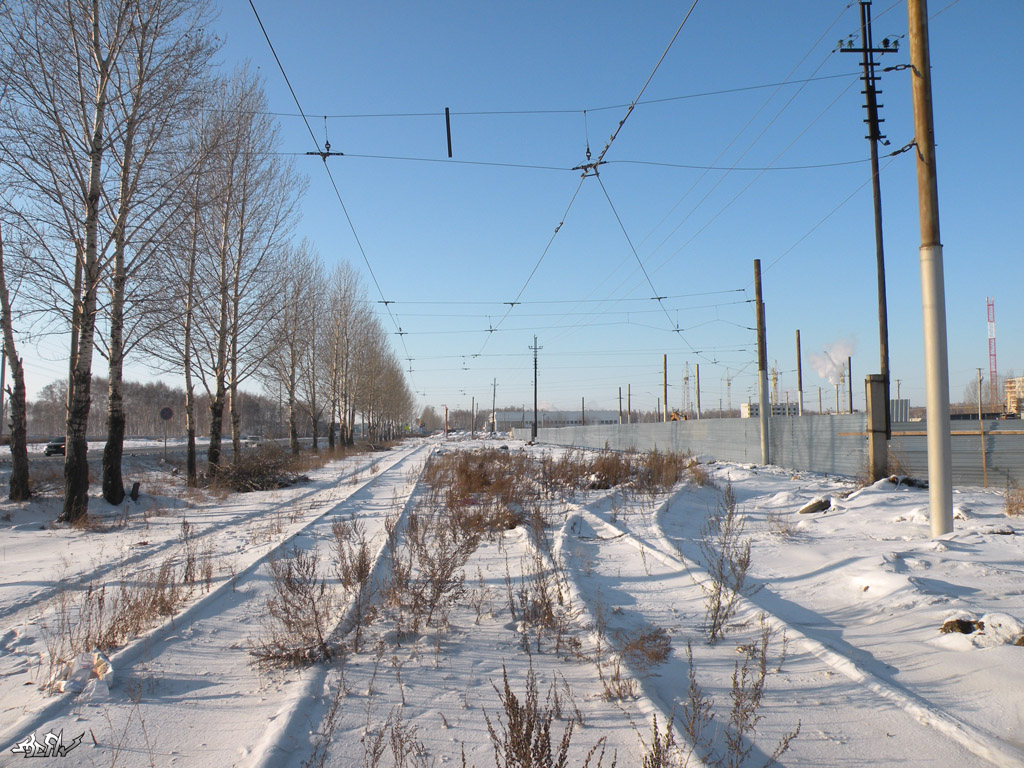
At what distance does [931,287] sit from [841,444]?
1331 cm

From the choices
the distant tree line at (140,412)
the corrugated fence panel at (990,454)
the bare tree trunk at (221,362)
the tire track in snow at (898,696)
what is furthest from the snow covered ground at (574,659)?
the distant tree line at (140,412)

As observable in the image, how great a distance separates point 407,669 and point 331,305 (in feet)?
138

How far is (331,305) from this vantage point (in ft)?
144

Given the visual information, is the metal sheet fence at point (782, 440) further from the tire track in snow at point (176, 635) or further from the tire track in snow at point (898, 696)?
the tire track in snow at point (176, 635)

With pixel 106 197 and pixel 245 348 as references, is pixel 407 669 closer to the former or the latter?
pixel 106 197

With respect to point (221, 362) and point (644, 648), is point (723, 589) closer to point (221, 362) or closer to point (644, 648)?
point (644, 648)

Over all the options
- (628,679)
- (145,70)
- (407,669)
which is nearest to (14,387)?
(145,70)

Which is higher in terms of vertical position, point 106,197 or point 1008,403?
point 106,197

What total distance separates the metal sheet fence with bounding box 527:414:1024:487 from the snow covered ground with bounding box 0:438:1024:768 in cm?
774

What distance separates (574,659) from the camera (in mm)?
4535

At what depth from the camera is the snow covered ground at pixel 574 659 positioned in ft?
10.6

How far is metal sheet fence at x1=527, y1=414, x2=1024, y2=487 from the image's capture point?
50.3 feet

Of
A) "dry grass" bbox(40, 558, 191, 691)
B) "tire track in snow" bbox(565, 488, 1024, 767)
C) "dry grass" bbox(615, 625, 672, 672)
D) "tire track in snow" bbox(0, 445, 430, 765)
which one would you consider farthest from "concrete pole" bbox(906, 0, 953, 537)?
"dry grass" bbox(40, 558, 191, 691)

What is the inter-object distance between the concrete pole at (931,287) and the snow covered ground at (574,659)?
78cm
